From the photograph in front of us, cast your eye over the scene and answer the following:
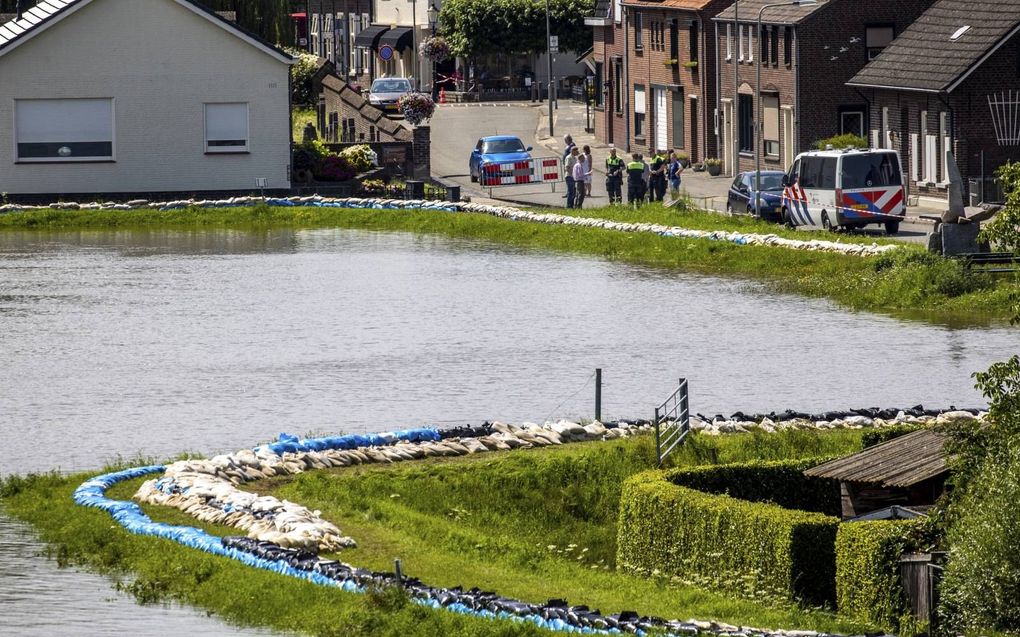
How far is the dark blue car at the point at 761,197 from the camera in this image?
51.1m

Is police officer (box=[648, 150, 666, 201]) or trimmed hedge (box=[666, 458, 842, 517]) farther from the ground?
police officer (box=[648, 150, 666, 201])

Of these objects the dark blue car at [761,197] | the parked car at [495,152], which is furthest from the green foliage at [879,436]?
the parked car at [495,152]

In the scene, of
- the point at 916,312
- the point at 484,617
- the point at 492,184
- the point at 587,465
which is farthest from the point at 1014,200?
the point at 492,184

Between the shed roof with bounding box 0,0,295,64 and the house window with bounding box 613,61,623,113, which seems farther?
the house window with bounding box 613,61,623,113

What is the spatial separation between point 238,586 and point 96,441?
7988 mm

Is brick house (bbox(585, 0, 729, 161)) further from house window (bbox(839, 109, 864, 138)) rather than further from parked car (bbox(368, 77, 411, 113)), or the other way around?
parked car (bbox(368, 77, 411, 113))

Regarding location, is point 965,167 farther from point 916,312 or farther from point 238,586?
point 238,586

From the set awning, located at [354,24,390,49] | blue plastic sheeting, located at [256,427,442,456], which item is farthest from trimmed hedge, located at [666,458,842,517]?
awning, located at [354,24,390,49]

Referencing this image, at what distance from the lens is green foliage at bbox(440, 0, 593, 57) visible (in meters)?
102

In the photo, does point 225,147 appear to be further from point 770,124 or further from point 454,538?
point 454,538

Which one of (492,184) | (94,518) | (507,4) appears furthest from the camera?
(507,4)

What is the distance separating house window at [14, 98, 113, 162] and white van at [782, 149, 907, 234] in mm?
23658

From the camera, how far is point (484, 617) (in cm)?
1659

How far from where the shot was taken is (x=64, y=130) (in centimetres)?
5975
